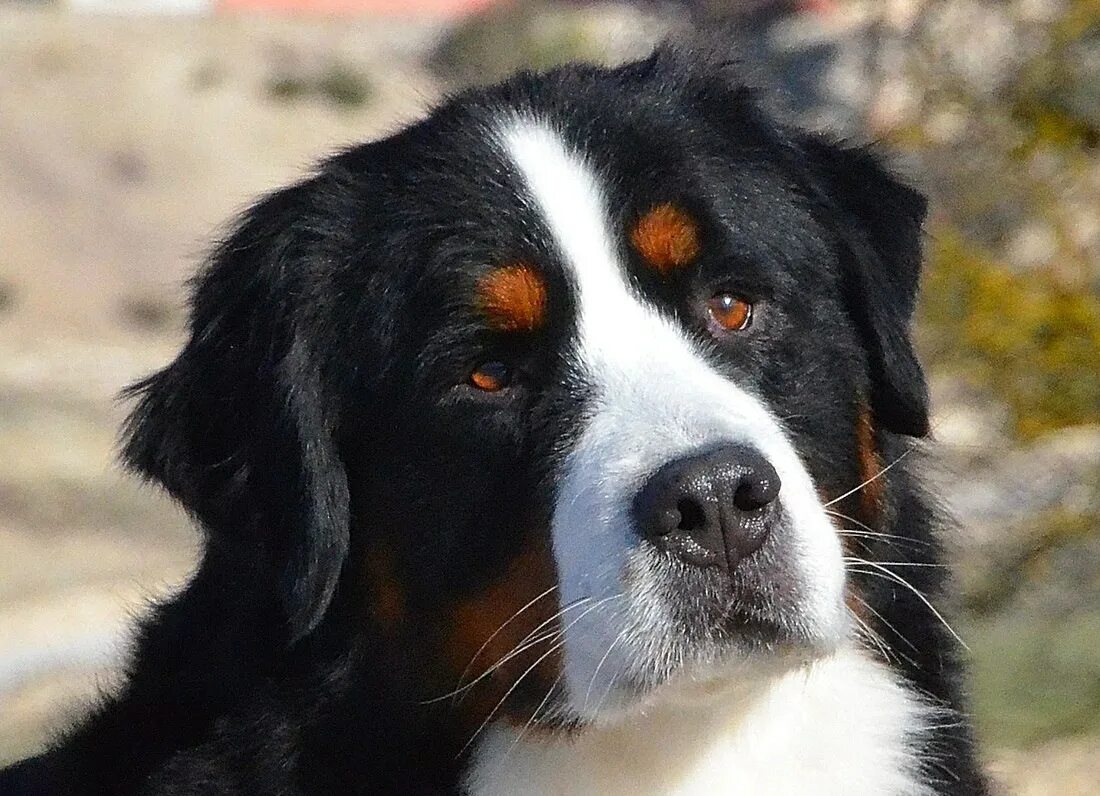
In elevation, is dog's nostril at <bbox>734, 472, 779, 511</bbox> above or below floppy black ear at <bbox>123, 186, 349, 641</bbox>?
below

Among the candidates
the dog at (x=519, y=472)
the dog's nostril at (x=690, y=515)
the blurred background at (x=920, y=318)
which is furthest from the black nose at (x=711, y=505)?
the blurred background at (x=920, y=318)

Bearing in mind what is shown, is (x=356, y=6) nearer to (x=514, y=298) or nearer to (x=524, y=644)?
(x=514, y=298)

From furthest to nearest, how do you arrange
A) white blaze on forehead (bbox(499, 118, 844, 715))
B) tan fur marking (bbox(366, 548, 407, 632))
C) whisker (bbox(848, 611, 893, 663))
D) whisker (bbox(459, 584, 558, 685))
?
whisker (bbox(848, 611, 893, 663))
tan fur marking (bbox(366, 548, 407, 632))
whisker (bbox(459, 584, 558, 685))
white blaze on forehead (bbox(499, 118, 844, 715))

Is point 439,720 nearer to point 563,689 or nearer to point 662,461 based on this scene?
point 563,689

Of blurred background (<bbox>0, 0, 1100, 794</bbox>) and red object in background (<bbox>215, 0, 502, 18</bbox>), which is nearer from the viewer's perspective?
blurred background (<bbox>0, 0, 1100, 794</bbox>)

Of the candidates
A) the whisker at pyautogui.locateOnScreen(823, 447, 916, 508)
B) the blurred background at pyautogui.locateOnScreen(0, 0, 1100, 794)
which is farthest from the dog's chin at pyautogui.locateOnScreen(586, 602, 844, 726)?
the blurred background at pyautogui.locateOnScreen(0, 0, 1100, 794)

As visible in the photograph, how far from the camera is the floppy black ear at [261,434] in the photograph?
12.0ft

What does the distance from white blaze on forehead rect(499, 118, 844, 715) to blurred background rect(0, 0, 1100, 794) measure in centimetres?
101

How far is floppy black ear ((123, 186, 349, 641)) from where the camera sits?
3650mm

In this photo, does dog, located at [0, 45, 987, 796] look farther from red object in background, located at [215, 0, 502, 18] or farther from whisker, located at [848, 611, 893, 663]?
red object in background, located at [215, 0, 502, 18]

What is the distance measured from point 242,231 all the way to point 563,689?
4.31 ft

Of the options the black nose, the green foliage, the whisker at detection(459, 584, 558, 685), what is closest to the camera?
the black nose

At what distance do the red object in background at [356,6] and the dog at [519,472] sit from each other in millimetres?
42681

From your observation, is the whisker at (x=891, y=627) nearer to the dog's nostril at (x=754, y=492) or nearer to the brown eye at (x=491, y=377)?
the dog's nostril at (x=754, y=492)
